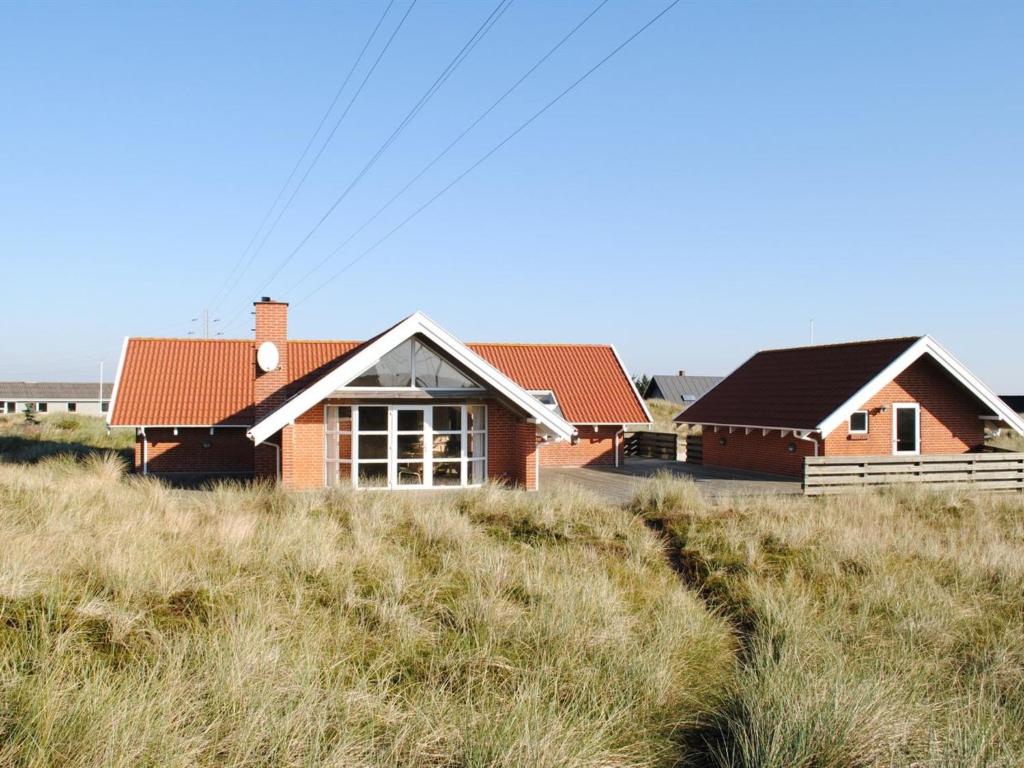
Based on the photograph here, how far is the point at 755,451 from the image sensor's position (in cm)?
2706

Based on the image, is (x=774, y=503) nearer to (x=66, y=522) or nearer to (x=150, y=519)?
(x=150, y=519)

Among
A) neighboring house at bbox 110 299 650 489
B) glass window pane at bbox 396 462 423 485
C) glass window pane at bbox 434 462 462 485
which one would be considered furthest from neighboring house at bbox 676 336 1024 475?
glass window pane at bbox 396 462 423 485

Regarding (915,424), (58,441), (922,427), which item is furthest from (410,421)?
(58,441)

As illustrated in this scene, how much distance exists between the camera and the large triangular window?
20.3 metres

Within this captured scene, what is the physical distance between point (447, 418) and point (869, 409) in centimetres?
1231

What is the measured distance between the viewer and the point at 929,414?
2542cm

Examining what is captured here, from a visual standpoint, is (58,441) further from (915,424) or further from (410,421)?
(915,424)

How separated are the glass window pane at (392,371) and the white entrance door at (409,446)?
2.18 ft

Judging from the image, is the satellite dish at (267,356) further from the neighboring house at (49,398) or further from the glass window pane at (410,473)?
the neighboring house at (49,398)

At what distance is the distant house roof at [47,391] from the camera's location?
273 feet

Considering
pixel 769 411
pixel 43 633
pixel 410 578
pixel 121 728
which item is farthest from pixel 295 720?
pixel 769 411

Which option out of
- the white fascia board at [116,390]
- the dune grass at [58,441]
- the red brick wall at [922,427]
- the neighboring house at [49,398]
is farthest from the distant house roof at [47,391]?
the red brick wall at [922,427]

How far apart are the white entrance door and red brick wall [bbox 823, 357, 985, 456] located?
1145 centimetres

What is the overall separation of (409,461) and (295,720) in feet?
46.5
